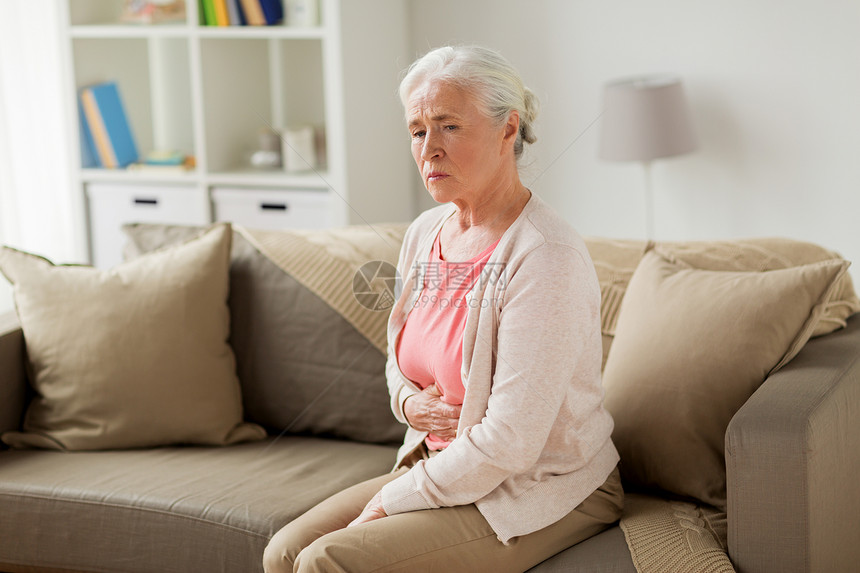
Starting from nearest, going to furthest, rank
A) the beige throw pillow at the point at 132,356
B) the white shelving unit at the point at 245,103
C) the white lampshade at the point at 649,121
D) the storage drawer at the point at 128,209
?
1. the beige throw pillow at the point at 132,356
2. the white lampshade at the point at 649,121
3. the white shelving unit at the point at 245,103
4. the storage drawer at the point at 128,209

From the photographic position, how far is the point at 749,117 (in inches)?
125

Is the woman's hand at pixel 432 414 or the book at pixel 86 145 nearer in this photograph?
the woman's hand at pixel 432 414

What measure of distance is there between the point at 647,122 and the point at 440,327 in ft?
5.74

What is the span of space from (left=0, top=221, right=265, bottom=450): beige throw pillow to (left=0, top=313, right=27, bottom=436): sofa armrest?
1.1 inches

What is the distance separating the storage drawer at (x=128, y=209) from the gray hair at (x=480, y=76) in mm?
1987

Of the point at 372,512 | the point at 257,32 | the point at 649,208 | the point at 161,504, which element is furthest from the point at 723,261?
the point at 257,32

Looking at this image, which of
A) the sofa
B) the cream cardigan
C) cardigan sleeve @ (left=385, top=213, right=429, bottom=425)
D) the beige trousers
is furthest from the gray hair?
the beige trousers

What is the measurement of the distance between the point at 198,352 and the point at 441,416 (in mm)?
726

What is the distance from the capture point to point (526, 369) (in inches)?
56.4

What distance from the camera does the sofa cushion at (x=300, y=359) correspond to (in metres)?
2.10

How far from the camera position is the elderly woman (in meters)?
1.44

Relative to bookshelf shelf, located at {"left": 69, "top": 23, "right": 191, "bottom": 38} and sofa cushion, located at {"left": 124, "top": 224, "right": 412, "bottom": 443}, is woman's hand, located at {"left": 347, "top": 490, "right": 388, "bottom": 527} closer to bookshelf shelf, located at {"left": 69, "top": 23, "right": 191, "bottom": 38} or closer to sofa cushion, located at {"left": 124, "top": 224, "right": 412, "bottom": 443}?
A: sofa cushion, located at {"left": 124, "top": 224, "right": 412, "bottom": 443}

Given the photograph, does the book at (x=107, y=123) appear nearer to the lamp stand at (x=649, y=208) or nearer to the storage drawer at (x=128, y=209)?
the storage drawer at (x=128, y=209)

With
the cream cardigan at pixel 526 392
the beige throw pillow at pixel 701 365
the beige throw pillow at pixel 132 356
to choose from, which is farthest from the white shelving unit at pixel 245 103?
the cream cardigan at pixel 526 392
